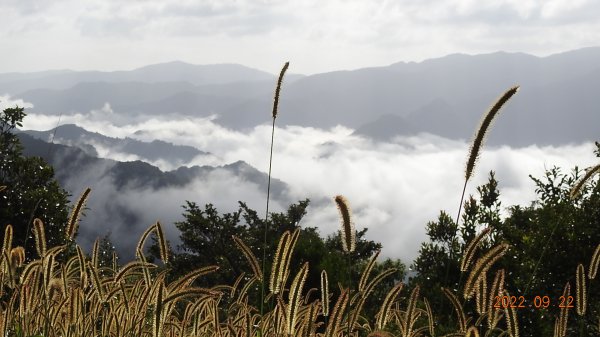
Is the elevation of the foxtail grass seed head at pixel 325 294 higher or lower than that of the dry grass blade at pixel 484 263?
lower

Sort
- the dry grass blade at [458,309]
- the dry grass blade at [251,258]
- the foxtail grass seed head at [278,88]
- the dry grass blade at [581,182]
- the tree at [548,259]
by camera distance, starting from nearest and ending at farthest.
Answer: the dry grass blade at [458,309] → the dry grass blade at [251,258] → the dry grass blade at [581,182] → the foxtail grass seed head at [278,88] → the tree at [548,259]

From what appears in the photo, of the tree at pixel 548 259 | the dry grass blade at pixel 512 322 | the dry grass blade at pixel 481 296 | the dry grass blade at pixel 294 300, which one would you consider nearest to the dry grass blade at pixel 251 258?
the dry grass blade at pixel 294 300

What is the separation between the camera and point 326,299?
3391 mm

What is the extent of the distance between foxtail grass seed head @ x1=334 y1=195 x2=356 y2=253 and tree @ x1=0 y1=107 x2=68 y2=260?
1449 cm

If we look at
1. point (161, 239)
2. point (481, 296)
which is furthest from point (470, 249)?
point (161, 239)

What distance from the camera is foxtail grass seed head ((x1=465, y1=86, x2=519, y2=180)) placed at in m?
3.18

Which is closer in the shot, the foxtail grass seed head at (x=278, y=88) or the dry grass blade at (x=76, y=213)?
the dry grass blade at (x=76, y=213)

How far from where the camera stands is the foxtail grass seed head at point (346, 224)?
3.04 meters

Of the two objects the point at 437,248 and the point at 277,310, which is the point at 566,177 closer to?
the point at 437,248

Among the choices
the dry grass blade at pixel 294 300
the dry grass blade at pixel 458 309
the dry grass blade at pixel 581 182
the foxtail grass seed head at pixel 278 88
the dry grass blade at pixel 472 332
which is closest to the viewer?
the dry grass blade at pixel 472 332

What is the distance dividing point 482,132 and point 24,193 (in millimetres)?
17214

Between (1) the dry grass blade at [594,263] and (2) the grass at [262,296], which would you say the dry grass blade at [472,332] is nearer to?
(2) the grass at [262,296]

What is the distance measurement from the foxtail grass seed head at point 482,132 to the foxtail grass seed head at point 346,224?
61cm

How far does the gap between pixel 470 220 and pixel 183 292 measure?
17287mm
